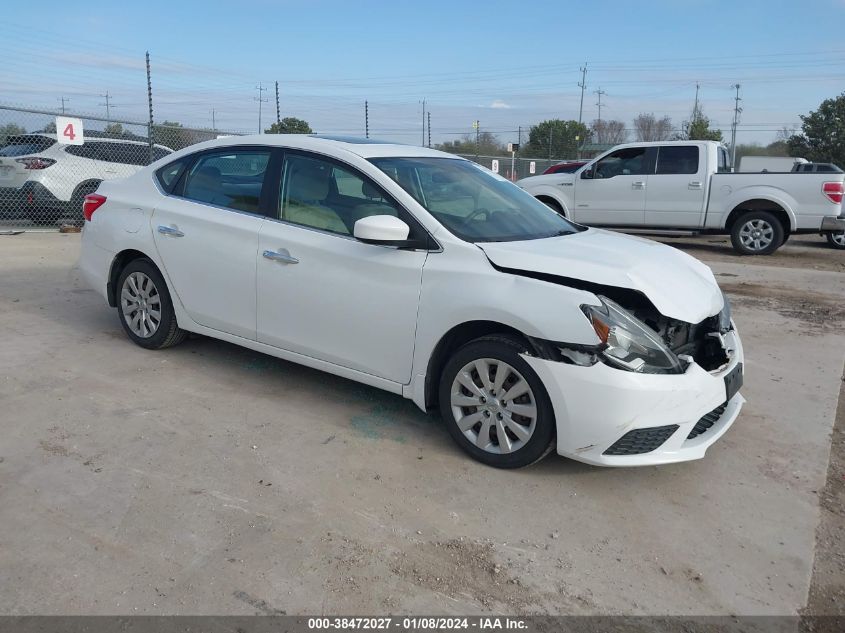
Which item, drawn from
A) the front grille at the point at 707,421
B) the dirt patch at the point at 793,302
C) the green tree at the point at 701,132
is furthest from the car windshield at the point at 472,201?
the green tree at the point at 701,132

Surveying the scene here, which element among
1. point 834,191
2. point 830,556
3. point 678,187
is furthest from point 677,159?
point 830,556

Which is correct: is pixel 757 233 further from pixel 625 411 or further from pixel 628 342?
pixel 625 411

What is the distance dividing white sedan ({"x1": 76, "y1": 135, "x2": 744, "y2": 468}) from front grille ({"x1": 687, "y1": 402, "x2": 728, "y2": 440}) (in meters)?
0.01

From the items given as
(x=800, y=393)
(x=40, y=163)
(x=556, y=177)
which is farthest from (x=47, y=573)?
(x=556, y=177)

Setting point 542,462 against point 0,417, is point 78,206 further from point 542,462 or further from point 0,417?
point 542,462

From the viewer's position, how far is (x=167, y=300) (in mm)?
5277

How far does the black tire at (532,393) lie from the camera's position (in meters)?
3.59

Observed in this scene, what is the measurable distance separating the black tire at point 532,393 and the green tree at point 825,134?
49875 mm

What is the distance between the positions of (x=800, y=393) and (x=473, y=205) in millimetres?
2800

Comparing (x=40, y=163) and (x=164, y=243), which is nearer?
(x=164, y=243)

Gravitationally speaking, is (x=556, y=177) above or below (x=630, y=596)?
above

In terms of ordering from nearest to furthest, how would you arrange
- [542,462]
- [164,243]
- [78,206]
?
[542,462]
[164,243]
[78,206]

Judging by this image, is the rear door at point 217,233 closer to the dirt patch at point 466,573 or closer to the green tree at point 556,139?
the dirt patch at point 466,573

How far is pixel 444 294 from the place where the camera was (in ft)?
12.7
